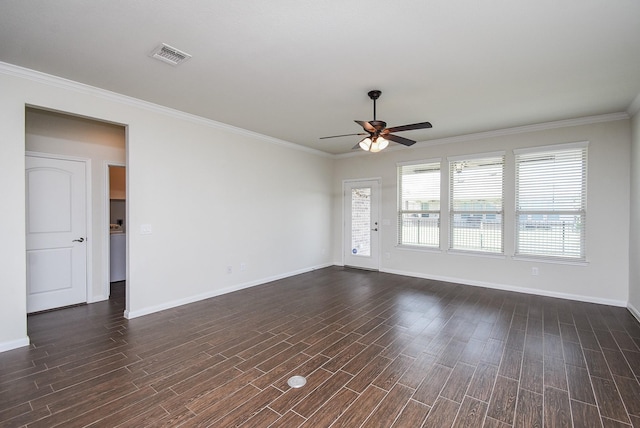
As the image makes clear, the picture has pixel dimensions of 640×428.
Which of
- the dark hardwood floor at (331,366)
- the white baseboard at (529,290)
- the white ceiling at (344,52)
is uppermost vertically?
the white ceiling at (344,52)

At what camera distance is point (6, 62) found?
2.85 meters

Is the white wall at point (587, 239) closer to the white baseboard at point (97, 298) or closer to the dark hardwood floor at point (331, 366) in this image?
the dark hardwood floor at point (331, 366)

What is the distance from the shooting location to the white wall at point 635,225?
3.84 meters

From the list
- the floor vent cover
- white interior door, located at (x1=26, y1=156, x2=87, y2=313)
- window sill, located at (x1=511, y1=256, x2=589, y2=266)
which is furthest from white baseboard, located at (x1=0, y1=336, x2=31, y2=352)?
window sill, located at (x1=511, y1=256, x2=589, y2=266)

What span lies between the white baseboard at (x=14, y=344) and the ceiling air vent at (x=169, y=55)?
3.14m

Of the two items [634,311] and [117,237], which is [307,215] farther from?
[634,311]

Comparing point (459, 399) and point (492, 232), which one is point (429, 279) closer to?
point (492, 232)

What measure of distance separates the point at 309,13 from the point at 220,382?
294cm

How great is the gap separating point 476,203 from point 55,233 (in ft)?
22.2

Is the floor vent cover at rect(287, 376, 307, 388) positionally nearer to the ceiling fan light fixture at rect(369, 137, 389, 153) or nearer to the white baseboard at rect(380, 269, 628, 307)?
the ceiling fan light fixture at rect(369, 137, 389, 153)

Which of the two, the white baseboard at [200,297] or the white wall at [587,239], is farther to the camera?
the white wall at [587,239]

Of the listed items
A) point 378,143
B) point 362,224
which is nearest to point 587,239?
point 378,143

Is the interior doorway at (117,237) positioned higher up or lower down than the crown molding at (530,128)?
lower down

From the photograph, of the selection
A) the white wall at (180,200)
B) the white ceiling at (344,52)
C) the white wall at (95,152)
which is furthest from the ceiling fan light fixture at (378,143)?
the white wall at (95,152)
